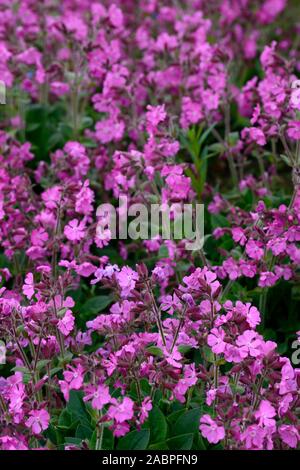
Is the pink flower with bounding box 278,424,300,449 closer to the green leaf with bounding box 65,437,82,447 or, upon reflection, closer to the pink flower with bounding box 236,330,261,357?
the pink flower with bounding box 236,330,261,357

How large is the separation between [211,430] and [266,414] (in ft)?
0.55

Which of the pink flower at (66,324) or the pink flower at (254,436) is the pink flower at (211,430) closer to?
the pink flower at (254,436)

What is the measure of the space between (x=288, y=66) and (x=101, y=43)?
95 centimetres

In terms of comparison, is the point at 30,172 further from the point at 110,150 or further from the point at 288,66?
the point at 288,66

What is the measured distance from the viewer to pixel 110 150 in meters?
3.92

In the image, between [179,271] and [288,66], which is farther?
[288,66]

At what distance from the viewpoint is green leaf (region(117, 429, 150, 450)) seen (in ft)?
7.75

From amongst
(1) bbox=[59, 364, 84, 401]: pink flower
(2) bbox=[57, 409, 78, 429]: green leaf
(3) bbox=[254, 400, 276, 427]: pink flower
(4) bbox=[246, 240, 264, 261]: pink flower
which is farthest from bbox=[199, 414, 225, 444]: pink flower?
(4) bbox=[246, 240, 264, 261]: pink flower

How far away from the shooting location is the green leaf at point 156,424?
2436mm
